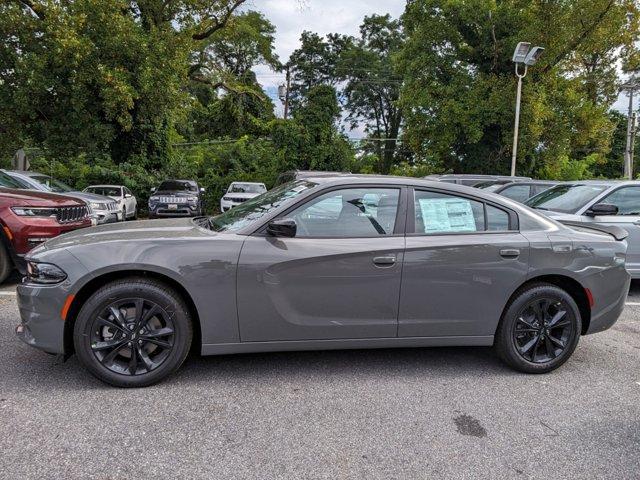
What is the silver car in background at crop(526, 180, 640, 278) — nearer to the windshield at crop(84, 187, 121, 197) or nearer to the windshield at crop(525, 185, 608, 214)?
the windshield at crop(525, 185, 608, 214)

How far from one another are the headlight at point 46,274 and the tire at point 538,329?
331 centimetres

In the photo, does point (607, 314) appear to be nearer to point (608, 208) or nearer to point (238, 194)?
point (608, 208)

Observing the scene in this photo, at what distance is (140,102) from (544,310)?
57.5 ft

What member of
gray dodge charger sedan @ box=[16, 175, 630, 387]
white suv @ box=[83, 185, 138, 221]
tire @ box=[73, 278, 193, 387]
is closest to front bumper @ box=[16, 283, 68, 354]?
gray dodge charger sedan @ box=[16, 175, 630, 387]

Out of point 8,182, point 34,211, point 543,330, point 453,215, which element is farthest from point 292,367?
point 8,182

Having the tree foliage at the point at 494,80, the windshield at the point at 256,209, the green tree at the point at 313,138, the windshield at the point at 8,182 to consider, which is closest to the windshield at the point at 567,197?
the windshield at the point at 256,209

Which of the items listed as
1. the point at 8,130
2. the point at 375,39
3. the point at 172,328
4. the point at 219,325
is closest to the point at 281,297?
the point at 219,325

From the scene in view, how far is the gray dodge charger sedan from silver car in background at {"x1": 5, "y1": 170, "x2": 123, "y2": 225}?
280 inches

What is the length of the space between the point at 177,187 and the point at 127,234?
1426 centimetres

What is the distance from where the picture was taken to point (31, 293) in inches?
127

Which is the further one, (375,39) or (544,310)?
(375,39)

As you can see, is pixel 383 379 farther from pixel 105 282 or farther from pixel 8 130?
pixel 8 130

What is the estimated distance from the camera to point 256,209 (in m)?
3.83

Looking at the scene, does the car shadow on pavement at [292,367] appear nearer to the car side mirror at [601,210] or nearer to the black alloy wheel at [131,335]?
the black alloy wheel at [131,335]
